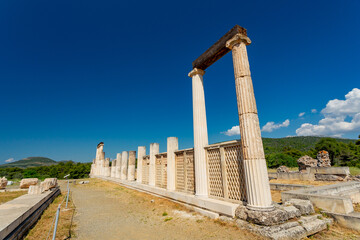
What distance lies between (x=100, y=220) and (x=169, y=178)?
3.80 m

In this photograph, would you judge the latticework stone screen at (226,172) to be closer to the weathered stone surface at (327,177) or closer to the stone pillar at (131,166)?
the stone pillar at (131,166)

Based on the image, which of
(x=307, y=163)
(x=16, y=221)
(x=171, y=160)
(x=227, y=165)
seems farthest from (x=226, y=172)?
(x=307, y=163)

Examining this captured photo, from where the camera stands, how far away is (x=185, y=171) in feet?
27.3

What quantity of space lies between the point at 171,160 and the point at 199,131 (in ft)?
8.86

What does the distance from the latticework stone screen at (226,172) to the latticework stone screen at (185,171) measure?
→ 1190 mm

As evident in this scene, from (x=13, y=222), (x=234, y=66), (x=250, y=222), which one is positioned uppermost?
(x=234, y=66)

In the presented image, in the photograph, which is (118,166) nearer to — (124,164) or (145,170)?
(124,164)

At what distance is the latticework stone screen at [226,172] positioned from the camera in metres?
5.69

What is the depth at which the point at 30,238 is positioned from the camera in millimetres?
4316

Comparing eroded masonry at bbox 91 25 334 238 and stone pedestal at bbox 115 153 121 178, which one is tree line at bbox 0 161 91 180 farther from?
eroded masonry at bbox 91 25 334 238

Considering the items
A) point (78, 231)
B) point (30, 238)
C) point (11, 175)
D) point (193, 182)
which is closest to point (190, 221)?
point (193, 182)

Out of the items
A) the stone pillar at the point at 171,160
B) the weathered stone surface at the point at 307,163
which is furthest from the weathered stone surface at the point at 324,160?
the stone pillar at the point at 171,160

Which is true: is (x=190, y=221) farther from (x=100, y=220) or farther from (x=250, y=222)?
(x=100, y=220)

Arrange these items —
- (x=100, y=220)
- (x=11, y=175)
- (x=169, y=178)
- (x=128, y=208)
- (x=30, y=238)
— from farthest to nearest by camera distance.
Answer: (x=11, y=175) < (x=169, y=178) < (x=128, y=208) < (x=100, y=220) < (x=30, y=238)
